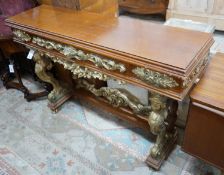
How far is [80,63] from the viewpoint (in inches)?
50.9

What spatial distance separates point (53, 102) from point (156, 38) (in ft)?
3.66

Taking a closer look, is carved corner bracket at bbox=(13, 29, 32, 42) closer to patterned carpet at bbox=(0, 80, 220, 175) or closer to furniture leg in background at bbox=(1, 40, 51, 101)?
furniture leg in background at bbox=(1, 40, 51, 101)

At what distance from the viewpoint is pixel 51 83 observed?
191cm

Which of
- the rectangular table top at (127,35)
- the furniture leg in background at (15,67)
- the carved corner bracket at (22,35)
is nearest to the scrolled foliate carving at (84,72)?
the rectangular table top at (127,35)

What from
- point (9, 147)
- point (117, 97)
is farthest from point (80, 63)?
point (9, 147)

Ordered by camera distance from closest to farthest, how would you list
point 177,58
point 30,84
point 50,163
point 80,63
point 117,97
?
point 177,58 → point 80,63 → point 50,163 → point 117,97 → point 30,84

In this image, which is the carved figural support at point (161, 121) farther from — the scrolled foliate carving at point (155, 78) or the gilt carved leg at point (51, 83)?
the gilt carved leg at point (51, 83)

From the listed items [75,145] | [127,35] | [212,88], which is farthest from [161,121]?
[75,145]

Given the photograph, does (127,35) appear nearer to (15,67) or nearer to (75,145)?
(75,145)

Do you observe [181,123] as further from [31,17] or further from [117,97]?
[31,17]

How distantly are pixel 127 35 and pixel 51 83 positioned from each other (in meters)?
0.95

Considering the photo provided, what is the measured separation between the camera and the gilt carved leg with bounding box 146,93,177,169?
46.7 inches

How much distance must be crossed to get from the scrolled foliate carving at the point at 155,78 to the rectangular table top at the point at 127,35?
47 millimetres

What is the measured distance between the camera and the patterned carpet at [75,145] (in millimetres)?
1440
